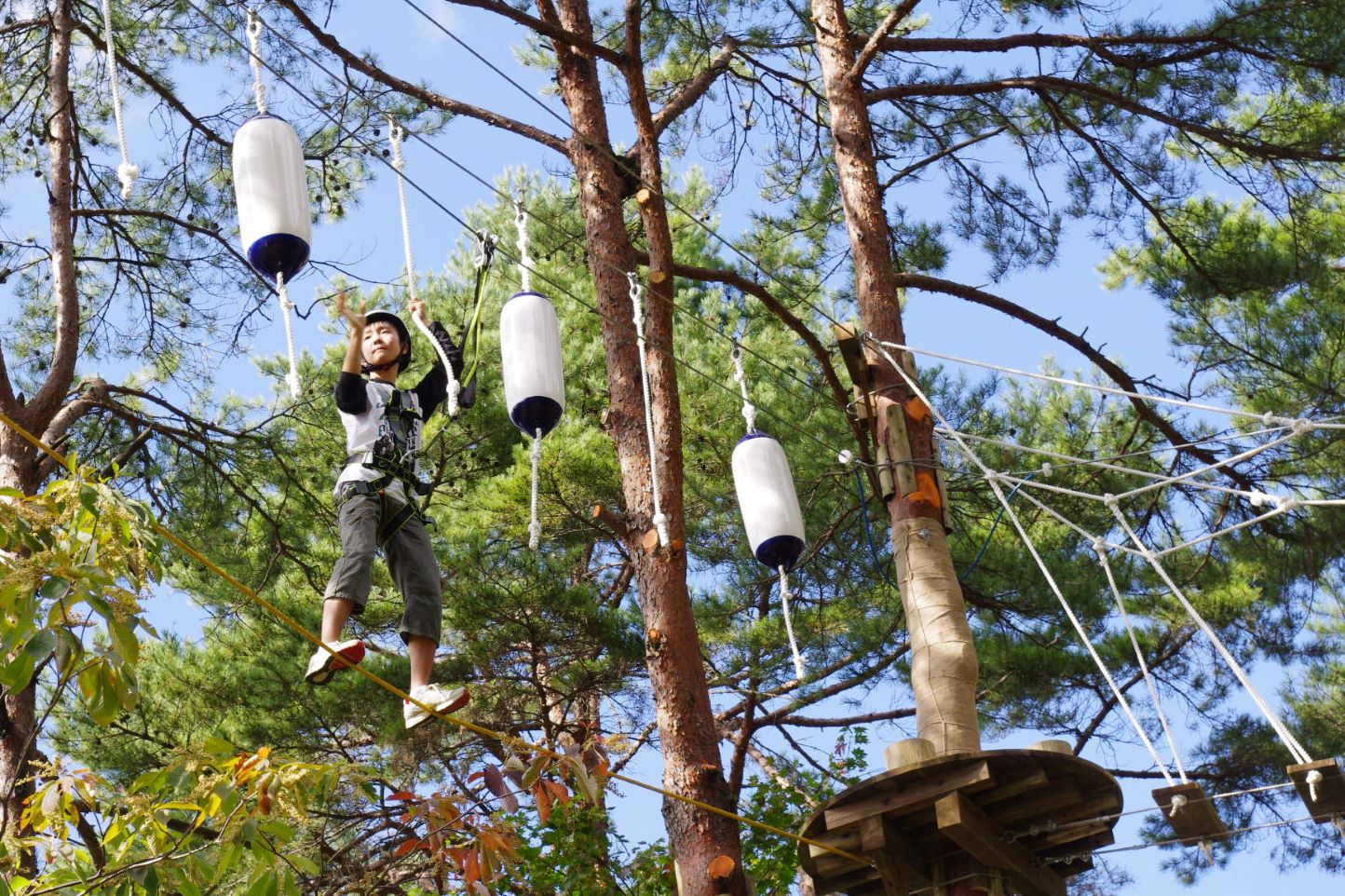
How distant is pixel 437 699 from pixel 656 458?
2.09m

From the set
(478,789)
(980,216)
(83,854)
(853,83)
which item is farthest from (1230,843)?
(83,854)

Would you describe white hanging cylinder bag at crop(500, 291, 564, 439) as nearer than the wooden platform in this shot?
No

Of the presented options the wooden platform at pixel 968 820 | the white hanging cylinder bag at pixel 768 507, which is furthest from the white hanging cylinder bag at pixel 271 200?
the wooden platform at pixel 968 820

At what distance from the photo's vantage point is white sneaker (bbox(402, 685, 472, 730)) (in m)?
3.97

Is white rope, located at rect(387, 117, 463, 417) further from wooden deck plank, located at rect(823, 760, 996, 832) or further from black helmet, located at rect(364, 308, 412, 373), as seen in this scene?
wooden deck plank, located at rect(823, 760, 996, 832)

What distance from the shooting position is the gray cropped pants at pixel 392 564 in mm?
4055

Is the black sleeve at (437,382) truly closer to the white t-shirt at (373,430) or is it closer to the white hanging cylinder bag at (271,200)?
the white t-shirt at (373,430)

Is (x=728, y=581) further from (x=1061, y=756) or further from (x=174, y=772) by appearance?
(x=174, y=772)

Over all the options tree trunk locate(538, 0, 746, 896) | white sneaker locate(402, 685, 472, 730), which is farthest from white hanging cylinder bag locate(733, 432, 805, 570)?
white sneaker locate(402, 685, 472, 730)

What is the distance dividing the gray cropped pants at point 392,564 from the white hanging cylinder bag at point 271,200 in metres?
0.69

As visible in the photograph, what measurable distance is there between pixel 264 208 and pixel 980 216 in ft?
17.3

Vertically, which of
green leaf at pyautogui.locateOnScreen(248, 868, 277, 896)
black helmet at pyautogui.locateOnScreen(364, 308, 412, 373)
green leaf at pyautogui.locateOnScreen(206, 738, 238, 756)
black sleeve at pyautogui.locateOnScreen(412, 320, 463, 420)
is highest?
black helmet at pyautogui.locateOnScreen(364, 308, 412, 373)

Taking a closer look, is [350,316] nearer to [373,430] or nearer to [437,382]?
[373,430]

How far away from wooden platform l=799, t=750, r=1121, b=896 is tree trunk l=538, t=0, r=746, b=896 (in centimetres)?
64
